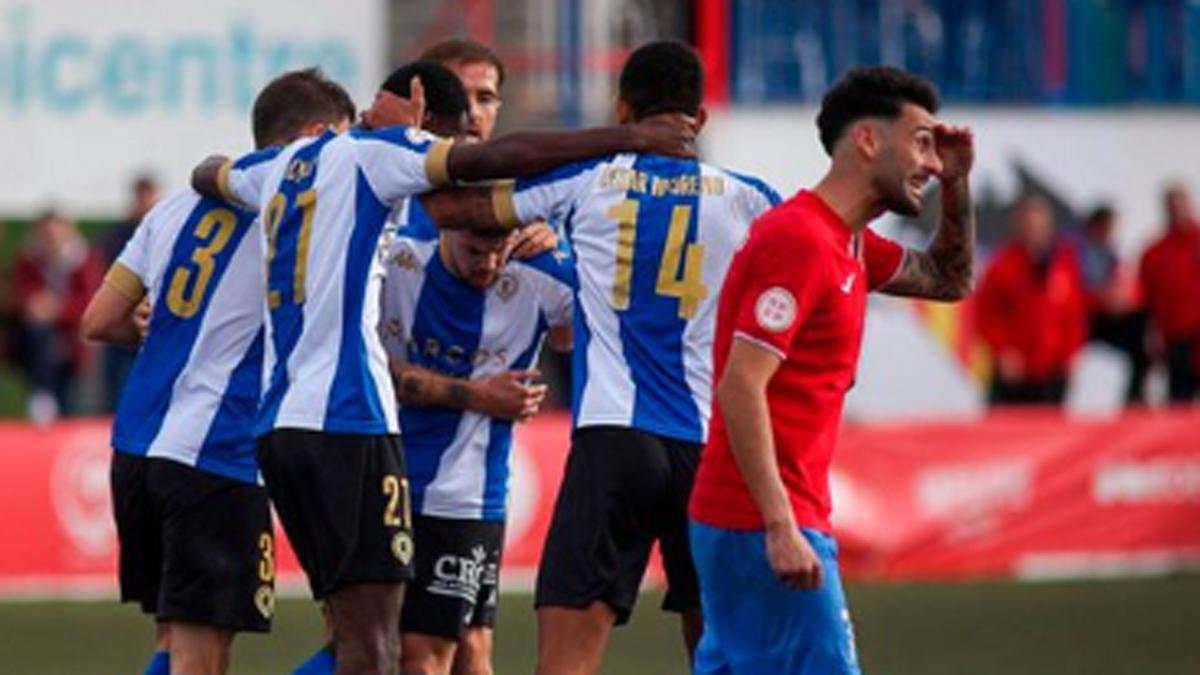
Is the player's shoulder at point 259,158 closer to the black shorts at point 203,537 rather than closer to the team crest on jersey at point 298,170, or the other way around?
the team crest on jersey at point 298,170

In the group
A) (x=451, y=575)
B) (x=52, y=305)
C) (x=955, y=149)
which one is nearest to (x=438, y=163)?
(x=955, y=149)

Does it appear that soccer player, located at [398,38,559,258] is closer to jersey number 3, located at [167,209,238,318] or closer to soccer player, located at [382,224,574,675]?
soccer player, located at [382,224,574,675]

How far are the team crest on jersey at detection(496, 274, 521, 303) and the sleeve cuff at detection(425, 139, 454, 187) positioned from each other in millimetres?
1524

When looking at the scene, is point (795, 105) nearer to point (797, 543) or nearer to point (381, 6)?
point (381, 6)

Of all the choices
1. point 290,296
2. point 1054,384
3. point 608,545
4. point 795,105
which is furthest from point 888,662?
point 795,105

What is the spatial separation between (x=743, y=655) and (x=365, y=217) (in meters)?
1.95

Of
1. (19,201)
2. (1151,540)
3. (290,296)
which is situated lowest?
(1151,540)

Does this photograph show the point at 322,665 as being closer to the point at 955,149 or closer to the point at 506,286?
the point at 506,286

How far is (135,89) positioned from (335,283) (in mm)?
15455

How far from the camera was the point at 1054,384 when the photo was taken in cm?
2288

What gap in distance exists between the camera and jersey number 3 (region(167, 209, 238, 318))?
32.9 feet

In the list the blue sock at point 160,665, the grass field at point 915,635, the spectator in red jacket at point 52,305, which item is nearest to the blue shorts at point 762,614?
the blue sock at point 160,665

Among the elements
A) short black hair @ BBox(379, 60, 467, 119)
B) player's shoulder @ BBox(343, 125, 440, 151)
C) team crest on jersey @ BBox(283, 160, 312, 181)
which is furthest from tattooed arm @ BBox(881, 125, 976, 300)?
team crest on jersey @ BBox(283, 160, 312, 181)

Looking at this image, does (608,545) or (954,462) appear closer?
(608,545)
